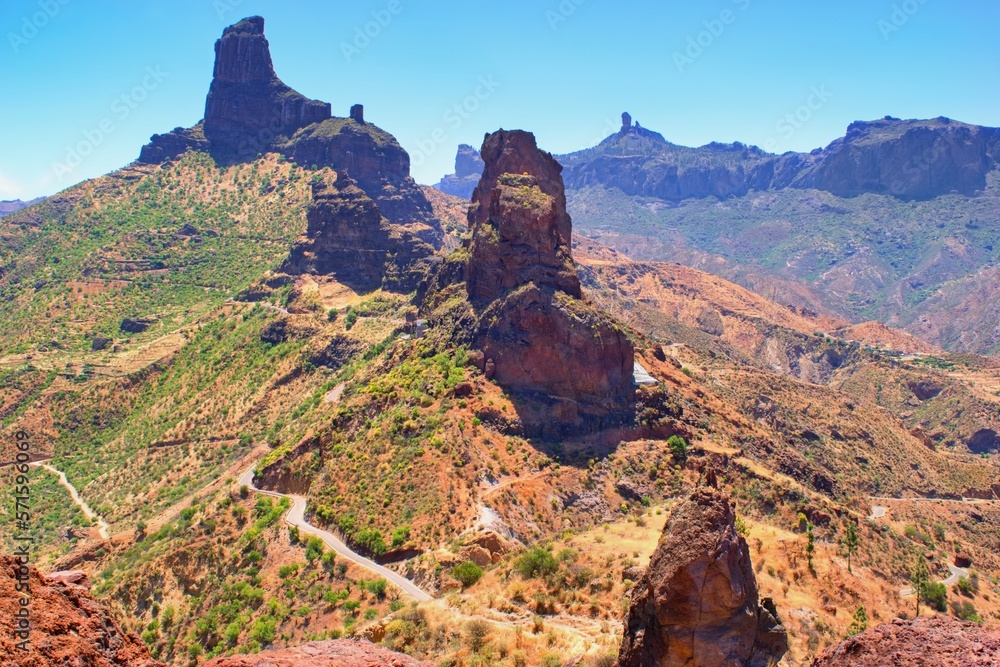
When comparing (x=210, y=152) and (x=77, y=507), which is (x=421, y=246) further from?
(x=210, y=152)

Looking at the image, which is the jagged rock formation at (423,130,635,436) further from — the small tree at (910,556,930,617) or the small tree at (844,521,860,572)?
the small tree at (910,556,930,617)

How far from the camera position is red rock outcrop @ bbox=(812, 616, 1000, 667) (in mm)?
16453

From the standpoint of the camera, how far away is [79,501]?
279 feet

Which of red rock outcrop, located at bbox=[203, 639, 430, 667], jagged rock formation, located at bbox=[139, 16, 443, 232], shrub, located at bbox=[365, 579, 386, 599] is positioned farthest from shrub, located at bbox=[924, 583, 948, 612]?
jagged rock formation, located at bbox=[139, 16, 443, 232]

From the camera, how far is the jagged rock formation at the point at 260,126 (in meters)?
180

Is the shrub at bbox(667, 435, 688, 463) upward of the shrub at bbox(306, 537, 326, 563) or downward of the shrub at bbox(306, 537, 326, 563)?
upward

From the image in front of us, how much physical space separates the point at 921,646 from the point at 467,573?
32.5 metres

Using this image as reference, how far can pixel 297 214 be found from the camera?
161875 mm

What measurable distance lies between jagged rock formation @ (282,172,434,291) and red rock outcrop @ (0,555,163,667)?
337 feet

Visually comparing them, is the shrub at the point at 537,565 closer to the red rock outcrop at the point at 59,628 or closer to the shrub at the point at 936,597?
the shrub at the point at 936,597

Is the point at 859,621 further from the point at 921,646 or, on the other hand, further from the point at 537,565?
the point at 921,646

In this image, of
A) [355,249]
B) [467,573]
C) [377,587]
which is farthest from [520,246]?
[355,249]

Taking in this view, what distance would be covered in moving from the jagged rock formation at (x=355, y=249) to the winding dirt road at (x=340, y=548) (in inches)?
2283

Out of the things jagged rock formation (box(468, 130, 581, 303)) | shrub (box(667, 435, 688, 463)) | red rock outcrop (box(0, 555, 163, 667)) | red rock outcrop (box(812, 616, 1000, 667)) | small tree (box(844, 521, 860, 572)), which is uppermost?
jagged rock formation (box(468, 130, 581, 303))
